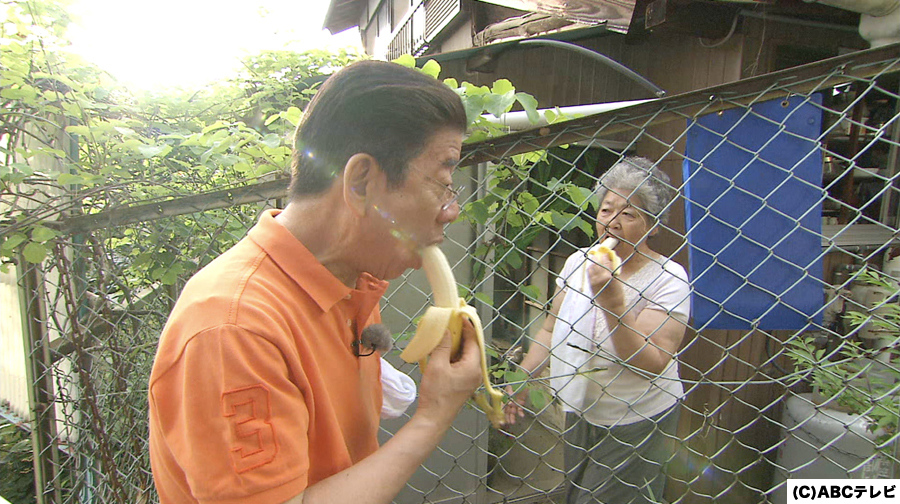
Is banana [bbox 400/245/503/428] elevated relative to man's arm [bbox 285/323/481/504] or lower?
elevated

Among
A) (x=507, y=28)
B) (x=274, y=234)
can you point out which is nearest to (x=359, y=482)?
(x=274, y=234)

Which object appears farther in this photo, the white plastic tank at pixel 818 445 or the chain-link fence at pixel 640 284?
the white plastic tank at pixel 818 445

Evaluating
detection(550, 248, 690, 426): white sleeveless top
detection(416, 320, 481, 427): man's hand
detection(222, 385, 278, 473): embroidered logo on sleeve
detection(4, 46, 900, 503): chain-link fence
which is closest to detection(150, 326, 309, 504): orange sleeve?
detection(222, 385, 278, 473): embroidered logo on sleeve

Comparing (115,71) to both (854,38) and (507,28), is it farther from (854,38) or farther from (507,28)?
(854,38)

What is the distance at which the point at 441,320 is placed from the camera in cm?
111

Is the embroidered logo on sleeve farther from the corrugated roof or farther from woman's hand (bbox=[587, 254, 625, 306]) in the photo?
the corrugated roof

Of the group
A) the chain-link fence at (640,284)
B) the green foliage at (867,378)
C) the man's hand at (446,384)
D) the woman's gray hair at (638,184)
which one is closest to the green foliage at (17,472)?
the chain-link fence at (640,284)

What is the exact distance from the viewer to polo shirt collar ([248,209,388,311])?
100 cm

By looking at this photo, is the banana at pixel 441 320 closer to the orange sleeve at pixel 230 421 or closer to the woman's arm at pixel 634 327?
the orange sleeve at pixel 230 421

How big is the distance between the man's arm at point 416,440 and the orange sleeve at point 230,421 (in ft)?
0.25

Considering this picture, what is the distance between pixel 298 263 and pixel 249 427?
0.33m

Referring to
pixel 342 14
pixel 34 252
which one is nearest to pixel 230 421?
pixel 34 252

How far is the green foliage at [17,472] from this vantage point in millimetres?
2947

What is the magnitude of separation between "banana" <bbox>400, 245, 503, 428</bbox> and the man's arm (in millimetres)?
19
